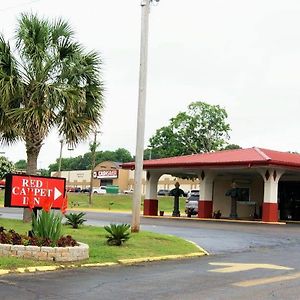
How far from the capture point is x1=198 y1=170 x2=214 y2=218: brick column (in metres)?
35.0

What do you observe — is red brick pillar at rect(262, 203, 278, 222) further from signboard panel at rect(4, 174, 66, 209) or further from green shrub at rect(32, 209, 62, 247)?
green shrub at rect(32, 209, 62, 247)

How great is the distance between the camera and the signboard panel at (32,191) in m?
15.0

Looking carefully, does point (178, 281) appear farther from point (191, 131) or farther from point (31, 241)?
point (191, 131)

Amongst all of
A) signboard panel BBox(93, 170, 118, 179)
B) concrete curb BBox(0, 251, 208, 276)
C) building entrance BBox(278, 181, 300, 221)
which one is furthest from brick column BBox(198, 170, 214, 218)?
signboard panel BBox(93, 170, 118, 179)

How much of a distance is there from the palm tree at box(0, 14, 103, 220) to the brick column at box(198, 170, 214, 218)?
48.2 feet

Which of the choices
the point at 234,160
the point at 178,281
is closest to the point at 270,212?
the point at 234,160

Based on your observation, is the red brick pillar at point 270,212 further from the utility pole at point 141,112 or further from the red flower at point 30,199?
the red flower at point 30,199

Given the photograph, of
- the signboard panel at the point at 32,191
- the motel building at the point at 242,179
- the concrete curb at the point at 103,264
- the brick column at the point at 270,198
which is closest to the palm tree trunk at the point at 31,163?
→ the signboard panel at the point at 32,191

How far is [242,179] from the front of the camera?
1542 inches

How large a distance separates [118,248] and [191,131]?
54396 mm

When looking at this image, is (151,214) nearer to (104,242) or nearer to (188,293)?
(104,242)

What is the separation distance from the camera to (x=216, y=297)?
8.81m

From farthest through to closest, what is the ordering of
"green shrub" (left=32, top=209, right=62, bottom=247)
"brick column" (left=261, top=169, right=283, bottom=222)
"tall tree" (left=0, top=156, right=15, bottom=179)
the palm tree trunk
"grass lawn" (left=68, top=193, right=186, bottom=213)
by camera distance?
"grass lawn" (left=68, top=193, right=186, bottom=213)
"tall tree" (left=0, top=156, right=15, bottom=179)
"brick column" (left=261, top=169, right=283, bottom=222)
the palm tree trunk
"green shrub" (left=32, top=209, right=62, bottom=247)

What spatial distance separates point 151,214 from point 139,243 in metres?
22.1
